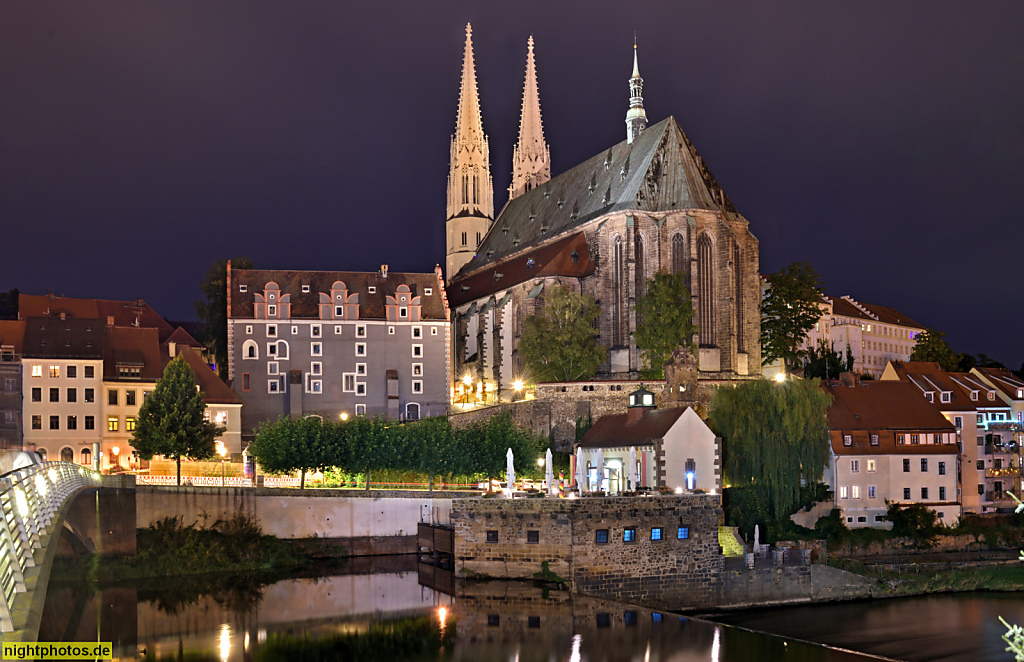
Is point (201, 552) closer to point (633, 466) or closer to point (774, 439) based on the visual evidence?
point (633, 466)

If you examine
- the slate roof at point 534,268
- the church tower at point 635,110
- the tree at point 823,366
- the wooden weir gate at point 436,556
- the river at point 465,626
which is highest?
the church tower at point 635,110

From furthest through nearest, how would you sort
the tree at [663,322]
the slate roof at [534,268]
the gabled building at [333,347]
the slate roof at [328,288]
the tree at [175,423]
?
the slate roof at [534,268] < the slate roof at [328,288] < the gabled building at [333,347] < the tree at [663,322] < the tree at [175,423]

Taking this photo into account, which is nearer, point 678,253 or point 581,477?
point 581,477

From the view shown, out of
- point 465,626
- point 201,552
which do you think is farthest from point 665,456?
point 201,552

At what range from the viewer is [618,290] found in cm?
7950

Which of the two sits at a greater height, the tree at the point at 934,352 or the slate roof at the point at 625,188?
the slate roof at the point at 625,188

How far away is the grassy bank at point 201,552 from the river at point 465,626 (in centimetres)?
152

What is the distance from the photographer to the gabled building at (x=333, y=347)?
73688 mm

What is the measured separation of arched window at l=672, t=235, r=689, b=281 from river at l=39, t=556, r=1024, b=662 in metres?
36.6

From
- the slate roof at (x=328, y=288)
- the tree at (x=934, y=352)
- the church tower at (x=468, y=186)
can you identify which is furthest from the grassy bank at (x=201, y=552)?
the church tower at (x=468, y=186)

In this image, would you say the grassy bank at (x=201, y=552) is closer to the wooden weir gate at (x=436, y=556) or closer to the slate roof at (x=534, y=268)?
the wooden weir gate at (x=436, y=556)

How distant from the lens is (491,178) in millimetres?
118875

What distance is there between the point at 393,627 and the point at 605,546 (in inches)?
328

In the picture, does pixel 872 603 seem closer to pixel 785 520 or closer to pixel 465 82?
pixel 785 520
